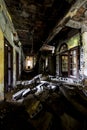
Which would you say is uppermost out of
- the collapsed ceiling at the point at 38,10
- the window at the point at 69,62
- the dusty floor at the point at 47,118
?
the collapsed ceiling at the point at 38,10

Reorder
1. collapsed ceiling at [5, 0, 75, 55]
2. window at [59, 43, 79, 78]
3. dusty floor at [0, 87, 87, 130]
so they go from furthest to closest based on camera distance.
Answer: window at [59, 43, 79, 78]
collapsed ceiling at [5, 0, 75, 55]
dusty floor at [0, 87, 87, 130]

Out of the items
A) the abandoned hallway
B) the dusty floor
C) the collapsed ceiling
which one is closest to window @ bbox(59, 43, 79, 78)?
the abandoned hallway

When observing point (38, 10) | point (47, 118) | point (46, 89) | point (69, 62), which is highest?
point (38, 10)

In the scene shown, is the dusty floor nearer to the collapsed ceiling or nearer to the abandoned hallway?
the abandoned hallway

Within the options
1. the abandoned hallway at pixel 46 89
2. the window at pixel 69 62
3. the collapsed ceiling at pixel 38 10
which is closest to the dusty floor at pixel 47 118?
the abandoned hallway at pixel 46 89

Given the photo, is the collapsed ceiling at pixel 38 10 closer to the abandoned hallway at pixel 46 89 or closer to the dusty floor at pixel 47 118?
the abandoned hallway at pixel 46 89

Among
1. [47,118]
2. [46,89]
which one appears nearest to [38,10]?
[46,89]

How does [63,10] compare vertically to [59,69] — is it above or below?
above

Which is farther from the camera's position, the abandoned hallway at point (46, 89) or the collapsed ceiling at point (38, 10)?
the collapsed ceiling at point (38, 10)

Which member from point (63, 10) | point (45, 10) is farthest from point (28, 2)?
point (63, 10)

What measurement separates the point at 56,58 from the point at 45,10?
4752 millimetres

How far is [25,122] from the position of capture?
1.99m

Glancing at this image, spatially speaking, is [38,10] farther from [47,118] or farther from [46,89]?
[47,118]

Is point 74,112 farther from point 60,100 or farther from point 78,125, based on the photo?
point 60,100
